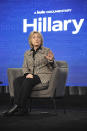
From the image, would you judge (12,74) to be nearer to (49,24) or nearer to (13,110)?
(13,110)

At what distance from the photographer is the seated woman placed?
3.63 metres

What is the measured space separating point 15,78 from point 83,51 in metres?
2.28

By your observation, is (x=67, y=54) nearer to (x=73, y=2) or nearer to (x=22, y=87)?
(x=73, y=2)

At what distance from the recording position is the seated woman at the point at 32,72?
363 cm

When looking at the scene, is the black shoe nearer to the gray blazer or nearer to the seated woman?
the seated woman

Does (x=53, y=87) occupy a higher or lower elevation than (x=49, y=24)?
lower

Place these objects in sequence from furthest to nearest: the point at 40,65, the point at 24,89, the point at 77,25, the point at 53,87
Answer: the point at 77,25
the point at 40,65
the point at 53,87
the point at 24,89

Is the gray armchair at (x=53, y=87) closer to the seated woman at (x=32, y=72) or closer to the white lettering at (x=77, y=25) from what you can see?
the seated woman at (x=32, y=72)

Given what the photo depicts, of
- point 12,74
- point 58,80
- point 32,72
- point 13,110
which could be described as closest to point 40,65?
point 32,72

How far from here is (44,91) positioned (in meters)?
3.73

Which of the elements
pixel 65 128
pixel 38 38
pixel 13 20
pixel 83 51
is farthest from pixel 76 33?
pixel 65 128

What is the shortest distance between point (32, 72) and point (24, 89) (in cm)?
36

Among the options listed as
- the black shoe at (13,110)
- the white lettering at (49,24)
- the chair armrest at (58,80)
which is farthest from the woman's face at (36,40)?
the white lettering at (49,24)

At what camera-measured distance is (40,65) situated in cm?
388
